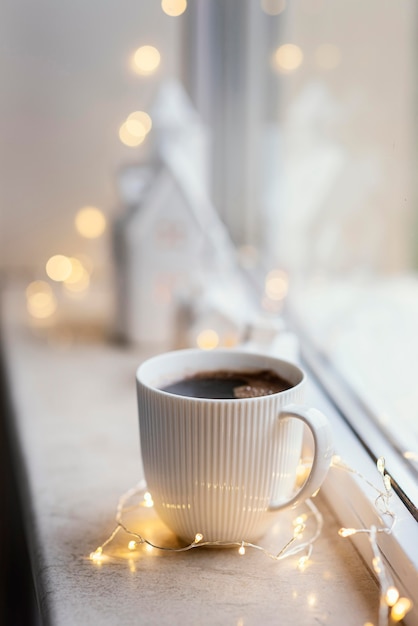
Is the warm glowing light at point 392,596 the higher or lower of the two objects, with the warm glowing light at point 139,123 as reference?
lower

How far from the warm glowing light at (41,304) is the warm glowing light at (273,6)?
570 mm

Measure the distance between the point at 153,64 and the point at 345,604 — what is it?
1082 mm

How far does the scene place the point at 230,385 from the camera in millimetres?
590

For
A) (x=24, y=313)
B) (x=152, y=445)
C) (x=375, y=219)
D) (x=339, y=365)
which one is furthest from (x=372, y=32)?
(x=24, y=313)

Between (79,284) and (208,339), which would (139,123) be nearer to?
(79,284)

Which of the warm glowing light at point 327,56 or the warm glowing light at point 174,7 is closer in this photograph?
the warm glowing light at point 327,56

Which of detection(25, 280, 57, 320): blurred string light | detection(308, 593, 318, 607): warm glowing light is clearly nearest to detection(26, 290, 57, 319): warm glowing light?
detection(25, 280, 57, 320): blurred string light

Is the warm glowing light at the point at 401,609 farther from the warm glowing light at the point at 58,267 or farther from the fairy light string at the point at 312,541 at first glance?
the warm glowing light at the point at 58,267

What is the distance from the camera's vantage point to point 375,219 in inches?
34.6

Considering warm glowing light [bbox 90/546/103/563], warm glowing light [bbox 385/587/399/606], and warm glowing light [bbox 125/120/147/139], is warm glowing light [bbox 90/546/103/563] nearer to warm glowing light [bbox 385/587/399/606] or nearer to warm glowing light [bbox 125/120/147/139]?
warm glowing light [bbox 385/587/399/606]

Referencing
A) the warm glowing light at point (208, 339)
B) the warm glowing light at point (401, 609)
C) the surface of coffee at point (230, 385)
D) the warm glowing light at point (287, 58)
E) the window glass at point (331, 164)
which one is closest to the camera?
the warm glowing light at point (401, 609)

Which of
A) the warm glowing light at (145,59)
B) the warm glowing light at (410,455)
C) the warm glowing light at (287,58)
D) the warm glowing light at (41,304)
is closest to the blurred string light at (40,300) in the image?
the warm glowing light at (41,304)

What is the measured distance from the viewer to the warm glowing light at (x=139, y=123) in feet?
4.40

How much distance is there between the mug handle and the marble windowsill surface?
0.19 ft
